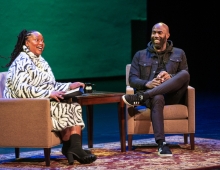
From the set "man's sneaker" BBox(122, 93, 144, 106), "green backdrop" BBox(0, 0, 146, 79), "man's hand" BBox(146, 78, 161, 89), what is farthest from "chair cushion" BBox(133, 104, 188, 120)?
"green backdrop" BBox(0, 0, 146, 79)

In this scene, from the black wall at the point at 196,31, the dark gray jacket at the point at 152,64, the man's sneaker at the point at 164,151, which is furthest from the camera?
the black wall at the point at 196,31

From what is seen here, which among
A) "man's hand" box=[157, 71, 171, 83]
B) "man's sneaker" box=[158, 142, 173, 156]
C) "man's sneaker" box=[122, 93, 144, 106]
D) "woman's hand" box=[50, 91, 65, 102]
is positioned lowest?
"man's sneaker" box=[158, 142, 173, 156]

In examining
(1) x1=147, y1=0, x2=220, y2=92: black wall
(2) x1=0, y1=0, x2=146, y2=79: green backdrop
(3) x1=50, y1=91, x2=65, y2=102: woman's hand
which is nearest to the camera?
(3) x1=50, y1=91, x2=65, y2=102: woman's hand

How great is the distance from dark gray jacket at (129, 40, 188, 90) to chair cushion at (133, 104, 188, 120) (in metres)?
0.37

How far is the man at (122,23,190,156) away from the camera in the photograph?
6098 mm

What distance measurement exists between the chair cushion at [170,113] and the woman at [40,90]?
709 millimetres

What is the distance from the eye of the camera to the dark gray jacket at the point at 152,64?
21.5ft

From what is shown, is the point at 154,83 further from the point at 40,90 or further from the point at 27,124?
the point at 27,124

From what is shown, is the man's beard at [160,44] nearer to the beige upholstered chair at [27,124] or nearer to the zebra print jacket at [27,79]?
the zebra print jacket at [27,79]

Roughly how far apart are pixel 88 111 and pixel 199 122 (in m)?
2.24

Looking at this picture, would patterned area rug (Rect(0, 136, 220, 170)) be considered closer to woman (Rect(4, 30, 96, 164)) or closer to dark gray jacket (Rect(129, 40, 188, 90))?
woman (Rect(4, 30, 96, 164))

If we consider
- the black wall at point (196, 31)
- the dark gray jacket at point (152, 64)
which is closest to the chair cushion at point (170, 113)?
the dark gray jacket at point (152, 64)

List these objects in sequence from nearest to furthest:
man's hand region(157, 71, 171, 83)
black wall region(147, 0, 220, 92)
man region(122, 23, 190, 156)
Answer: man region(122, 23, 190, 156), man's hand region(157, 71, 171, 83), black wall region(147, 0, 220, 92)

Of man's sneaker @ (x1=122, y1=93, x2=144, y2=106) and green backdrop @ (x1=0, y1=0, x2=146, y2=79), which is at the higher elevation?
green backdrop @ (x1=0, y1=0, x2=146, y2=79)
